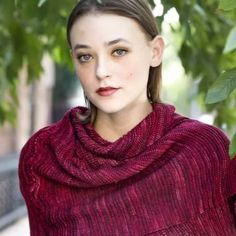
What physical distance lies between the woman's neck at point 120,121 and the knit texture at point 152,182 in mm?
32

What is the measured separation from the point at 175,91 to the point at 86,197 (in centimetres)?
1181

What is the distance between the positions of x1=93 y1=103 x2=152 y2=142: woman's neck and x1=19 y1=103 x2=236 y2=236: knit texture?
0.11ft

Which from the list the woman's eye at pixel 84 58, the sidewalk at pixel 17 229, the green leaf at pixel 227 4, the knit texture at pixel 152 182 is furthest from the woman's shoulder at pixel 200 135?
the sidewalk at pixel 17 229

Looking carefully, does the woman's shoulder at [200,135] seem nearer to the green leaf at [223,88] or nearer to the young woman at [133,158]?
the young woman at [133,158]

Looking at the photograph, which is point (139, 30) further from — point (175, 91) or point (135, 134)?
point (175, 91)

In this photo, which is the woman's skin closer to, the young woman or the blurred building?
the young woman

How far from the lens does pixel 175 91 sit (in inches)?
522

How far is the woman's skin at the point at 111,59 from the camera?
146 centimetres

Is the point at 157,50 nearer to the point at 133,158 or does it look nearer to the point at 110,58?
the point at 110,58

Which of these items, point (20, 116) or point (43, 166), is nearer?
point (43, 166)

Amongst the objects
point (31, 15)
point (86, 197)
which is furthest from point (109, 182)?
point (31, 15)

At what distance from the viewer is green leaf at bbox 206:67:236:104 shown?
48.0 inches

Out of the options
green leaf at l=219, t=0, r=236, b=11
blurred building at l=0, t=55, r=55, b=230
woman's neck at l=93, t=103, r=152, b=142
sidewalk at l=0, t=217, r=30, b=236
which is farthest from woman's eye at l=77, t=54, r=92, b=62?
sidewalk at l=0, t=217, r=30, b=236

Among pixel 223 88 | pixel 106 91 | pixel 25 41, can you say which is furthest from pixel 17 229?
pixel 223 88
